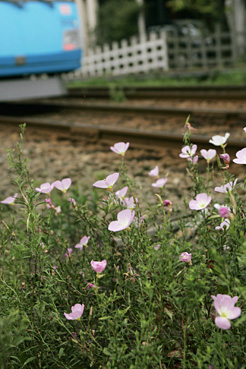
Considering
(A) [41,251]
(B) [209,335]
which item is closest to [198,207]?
(B) [209,335]

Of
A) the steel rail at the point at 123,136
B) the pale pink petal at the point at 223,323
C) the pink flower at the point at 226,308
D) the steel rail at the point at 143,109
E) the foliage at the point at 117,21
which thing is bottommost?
the steel rail at the point at 123,136

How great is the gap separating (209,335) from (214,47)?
17793mm

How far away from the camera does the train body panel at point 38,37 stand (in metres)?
8.79

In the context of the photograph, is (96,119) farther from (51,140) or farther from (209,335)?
(209,335)

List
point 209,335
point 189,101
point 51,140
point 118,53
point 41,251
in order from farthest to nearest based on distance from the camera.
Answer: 1. point 118,53
2. point 189,101
3. point 51,140
4. point 41,251
5. point 209,335

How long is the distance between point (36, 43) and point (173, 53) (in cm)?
998

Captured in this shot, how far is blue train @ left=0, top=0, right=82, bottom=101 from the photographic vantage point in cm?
882

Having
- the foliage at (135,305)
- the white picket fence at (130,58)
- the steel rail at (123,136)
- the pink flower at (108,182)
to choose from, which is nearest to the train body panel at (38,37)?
the steel rail at (123,136)

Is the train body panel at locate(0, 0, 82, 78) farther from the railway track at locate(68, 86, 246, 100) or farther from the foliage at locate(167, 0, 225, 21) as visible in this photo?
the foliage at locate(167, 0, 225, 21)

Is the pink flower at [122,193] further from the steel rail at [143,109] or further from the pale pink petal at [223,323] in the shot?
the steel rail at [143,109]

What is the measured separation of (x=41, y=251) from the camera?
1790 mm

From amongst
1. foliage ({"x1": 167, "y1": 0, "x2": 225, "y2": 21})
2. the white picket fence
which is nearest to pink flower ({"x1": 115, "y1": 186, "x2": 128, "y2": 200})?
the white picket fence

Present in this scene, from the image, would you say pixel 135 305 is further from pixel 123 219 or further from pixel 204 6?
pixel 204 6

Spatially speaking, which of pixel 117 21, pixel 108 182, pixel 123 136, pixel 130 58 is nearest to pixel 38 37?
pixel 123 136
